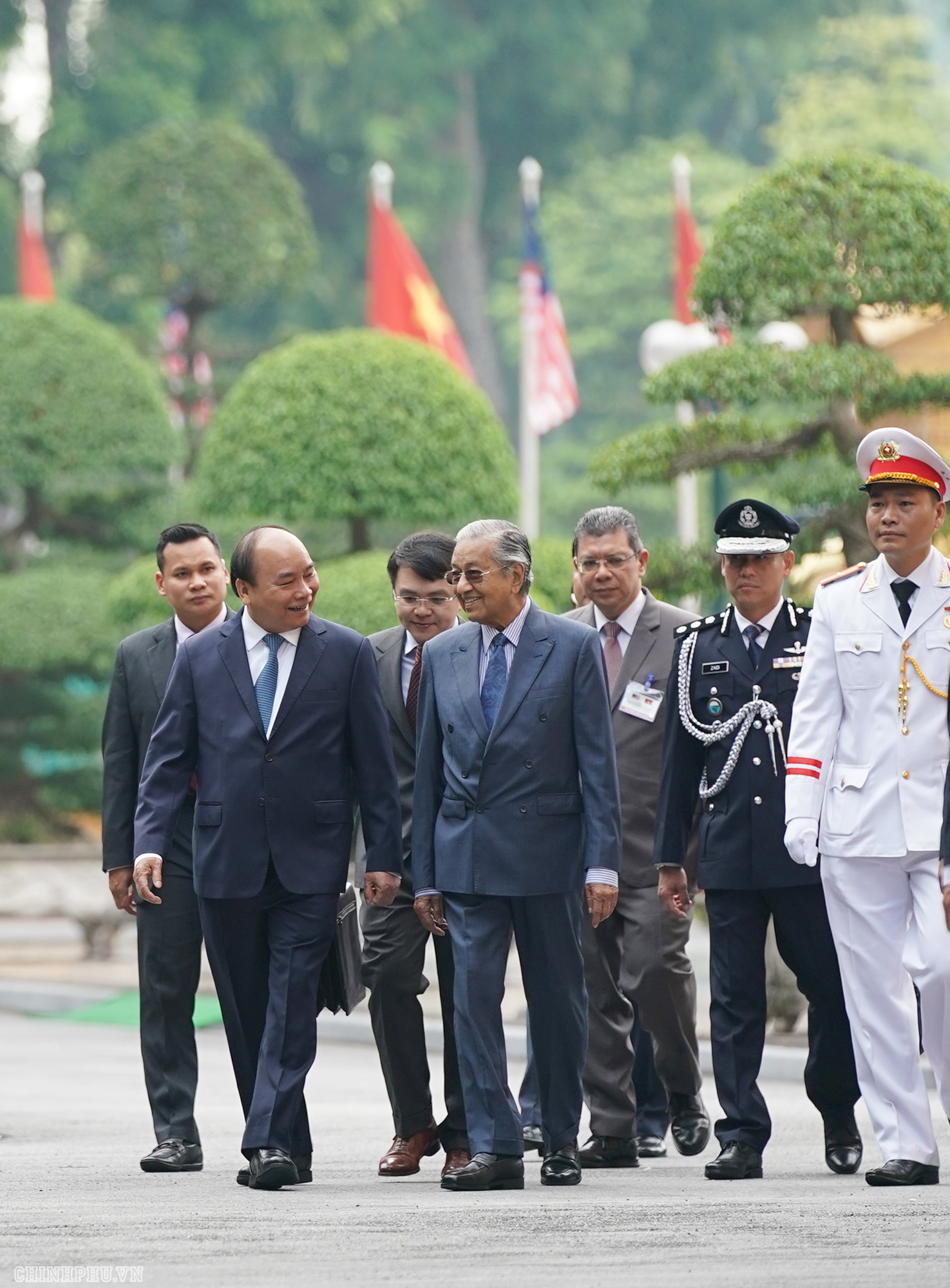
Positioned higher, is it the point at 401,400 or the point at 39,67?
the point at 39,67

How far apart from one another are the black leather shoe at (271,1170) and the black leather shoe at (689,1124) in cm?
183

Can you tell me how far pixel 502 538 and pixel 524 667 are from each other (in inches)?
14.7

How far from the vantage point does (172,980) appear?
7676 mm

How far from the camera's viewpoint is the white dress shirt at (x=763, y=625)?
760 cm

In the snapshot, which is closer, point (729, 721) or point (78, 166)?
point (729, 721)

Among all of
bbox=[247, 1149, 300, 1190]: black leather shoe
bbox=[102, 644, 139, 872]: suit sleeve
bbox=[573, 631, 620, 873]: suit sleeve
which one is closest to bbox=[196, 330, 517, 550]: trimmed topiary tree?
bbox=[102, 644, 139, 872]: suit sleeve

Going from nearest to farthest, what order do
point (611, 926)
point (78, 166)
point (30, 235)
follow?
point (611, 926) → point (30, 235) → point (78, 166)

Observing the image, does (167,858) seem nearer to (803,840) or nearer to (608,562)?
(608,562)

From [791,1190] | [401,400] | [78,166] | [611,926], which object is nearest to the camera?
[791,1190]

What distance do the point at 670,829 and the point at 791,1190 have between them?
4.17 ft

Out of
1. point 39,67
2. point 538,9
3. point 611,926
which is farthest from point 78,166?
point 611,926

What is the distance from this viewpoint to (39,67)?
42.8m

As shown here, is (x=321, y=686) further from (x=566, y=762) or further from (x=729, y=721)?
(x=729, y=721)

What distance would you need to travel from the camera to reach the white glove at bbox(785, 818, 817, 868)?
6.93m
